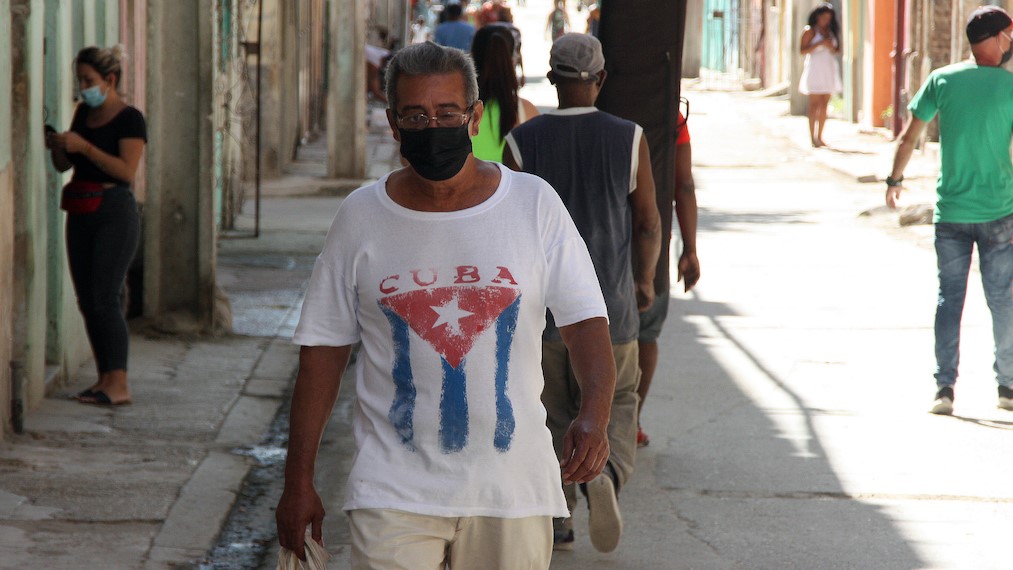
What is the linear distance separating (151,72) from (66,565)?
14.6 ft

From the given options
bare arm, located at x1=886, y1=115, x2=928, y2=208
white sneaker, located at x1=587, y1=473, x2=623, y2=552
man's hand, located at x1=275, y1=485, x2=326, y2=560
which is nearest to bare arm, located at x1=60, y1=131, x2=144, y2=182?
white sneaker, located at x1=587, y1=473, x2=623, y2=552

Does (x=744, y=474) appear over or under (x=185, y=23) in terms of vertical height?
under

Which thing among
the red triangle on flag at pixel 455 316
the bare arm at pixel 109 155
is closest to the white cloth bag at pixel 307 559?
the red triangle on flag at pixel 455 316

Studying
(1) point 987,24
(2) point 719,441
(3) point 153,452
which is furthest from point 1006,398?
(3) point 153,452

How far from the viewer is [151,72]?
350 inches

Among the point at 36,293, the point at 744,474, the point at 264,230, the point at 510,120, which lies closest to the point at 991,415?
the point at 744,474

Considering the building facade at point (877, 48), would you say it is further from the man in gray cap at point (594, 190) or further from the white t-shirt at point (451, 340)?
the white t-shirt at point (451, 340)

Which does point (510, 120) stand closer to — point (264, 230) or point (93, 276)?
point (93, 276)

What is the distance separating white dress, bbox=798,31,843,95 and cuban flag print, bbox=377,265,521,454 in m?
18.7

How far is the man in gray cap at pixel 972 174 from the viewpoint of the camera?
279 inches

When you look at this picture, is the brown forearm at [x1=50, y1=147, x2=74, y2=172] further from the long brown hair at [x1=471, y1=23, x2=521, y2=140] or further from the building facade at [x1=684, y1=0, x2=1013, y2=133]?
the building facade at [x1=684, y1=0, x2=1013, y2=133]

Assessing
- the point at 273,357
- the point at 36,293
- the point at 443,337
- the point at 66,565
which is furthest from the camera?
the point at 273,357

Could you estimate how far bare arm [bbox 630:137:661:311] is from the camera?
5152 millimetres

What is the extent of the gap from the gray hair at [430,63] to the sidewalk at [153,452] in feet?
8.44
